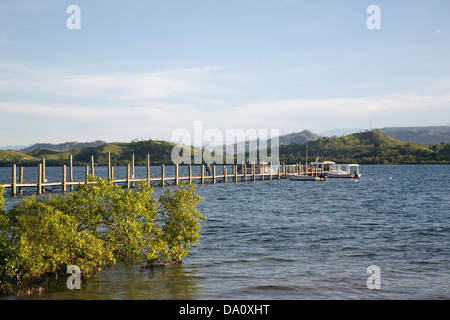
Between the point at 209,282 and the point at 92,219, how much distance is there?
4876mm

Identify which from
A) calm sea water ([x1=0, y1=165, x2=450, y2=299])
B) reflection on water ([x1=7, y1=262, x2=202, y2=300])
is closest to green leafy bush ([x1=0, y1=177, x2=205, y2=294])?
reflection on water ([x1=7, y1=262, x2=202, y2=300])

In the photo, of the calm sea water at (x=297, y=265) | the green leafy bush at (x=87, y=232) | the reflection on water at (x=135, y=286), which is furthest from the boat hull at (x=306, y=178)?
the reflection on water at (x=135, y=286)

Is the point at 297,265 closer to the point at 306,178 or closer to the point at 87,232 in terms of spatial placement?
the point at 87,232

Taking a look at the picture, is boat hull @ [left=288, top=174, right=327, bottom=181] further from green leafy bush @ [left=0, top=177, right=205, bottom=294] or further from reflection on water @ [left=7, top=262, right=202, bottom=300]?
reflection on water @ [left=7, top=262, right=202, bottom=300]

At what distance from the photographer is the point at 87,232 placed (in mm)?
16812

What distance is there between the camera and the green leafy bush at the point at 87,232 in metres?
14.8

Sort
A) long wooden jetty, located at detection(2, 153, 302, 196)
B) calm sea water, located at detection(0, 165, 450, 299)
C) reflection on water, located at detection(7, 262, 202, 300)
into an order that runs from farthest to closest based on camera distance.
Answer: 1. long wooden jetty, located at detection(2, 153, 302, 196)
2. calm sea water, located at detection(0, 165, 450, 299)
3. reflection on water, located at detection(7, 262, 202, 300)

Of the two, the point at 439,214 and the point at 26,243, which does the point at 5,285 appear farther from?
the point at 439,214

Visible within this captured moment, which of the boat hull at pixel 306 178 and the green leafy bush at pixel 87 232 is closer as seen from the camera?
the green leafy bush at pixel 87 232

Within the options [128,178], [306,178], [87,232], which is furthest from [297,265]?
[306,178]

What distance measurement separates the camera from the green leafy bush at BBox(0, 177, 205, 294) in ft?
48.5

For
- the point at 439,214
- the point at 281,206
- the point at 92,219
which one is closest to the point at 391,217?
the point at 439,214

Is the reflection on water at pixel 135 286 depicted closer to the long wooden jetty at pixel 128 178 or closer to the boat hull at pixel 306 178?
the long wooden jetty at pixel 128 178

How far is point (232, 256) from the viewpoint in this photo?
2080cm
